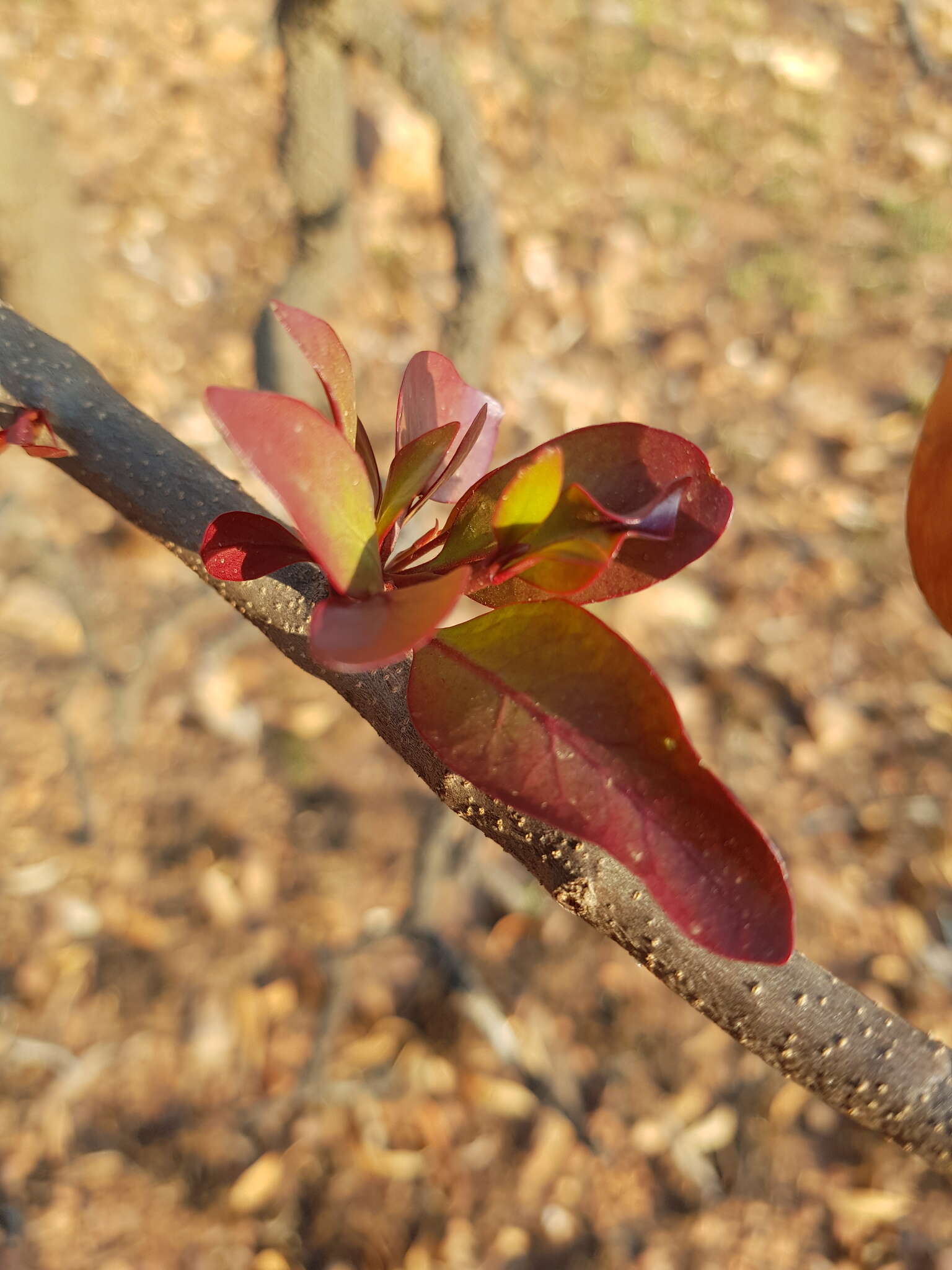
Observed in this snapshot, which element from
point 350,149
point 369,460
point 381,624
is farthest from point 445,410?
point 350,149

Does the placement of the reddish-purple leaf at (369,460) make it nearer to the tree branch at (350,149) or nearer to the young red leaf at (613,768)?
the young red leaf at (613,768)

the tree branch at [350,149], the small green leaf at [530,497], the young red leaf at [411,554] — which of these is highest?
the small green leaf at [530,497]

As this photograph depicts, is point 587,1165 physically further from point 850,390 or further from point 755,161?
point 755,161

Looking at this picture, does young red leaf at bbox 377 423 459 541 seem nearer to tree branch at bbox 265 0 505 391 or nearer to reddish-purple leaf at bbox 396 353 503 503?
reddish-purple leaf at bbox 396 353 503 503

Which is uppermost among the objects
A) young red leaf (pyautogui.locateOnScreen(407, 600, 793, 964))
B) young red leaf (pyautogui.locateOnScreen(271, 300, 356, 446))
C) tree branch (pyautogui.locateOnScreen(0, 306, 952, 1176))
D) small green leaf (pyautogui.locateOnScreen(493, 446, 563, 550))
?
small green leaf (pyautogui.locateOnScreen(493, 446, 563, 550))

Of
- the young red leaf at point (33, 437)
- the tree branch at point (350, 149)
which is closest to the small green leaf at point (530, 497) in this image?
the young red leaf at point (33, 437)

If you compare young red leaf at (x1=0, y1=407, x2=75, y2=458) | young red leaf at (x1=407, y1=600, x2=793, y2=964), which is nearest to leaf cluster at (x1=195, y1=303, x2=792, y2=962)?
young red leaf at (x1=407, y1=600, x2=793, y2=964)

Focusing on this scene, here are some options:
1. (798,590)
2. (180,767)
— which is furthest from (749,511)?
(180,767)

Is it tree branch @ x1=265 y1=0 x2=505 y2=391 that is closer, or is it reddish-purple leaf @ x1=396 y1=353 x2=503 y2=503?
reddish-purple leaf @ x1=396 y1=353 x2=503 y2=503
